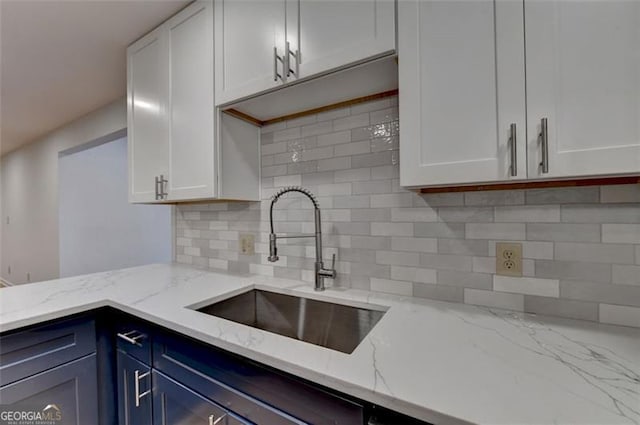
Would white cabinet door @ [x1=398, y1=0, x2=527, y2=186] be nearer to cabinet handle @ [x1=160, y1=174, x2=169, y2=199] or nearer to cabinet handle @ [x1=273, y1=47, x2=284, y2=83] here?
cabinet handle @ [x1=273, y1=47, x2=284, y2=83]

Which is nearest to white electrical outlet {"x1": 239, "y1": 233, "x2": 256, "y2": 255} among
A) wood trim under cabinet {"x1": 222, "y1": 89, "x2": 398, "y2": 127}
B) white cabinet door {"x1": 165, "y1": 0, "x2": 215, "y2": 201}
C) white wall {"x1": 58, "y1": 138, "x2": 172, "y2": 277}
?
white cabinet door {"x1": 165, "y1": 0, "x2": 215, "y2": 201}

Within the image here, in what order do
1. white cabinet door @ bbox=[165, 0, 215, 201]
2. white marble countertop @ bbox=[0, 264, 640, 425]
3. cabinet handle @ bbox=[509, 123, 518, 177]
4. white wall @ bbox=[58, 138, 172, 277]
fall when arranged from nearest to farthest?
white marble countertop @ bbox=[0, 264, 640, 425]
cabinet handle @ bbox=[509, 123, 518, 177]
white cabinet door @ bbox=[165, 0, 215, 201]
white wall @ bbox=[58, 138, 172, 277]

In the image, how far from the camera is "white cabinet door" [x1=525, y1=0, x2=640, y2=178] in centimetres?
65

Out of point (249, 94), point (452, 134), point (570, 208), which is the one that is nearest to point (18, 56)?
point (249, 94)

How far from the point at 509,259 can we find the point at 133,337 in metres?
1.43

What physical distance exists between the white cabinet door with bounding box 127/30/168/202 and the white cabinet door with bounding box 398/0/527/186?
1.34 metres

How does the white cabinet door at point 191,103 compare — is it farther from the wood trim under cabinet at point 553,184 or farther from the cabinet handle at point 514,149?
the cabinet handle at point 514,149

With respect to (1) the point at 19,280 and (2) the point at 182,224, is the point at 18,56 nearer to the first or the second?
(2) the point at 182,224

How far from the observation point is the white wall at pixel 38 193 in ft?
9.59

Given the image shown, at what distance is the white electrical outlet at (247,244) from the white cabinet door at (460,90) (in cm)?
102

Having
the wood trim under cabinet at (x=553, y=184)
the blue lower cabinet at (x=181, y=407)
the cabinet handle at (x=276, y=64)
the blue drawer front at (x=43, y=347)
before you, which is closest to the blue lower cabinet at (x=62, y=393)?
the blue drawer front at (x=43, y=347)

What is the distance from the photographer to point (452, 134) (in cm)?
85

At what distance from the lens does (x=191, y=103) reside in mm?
1462

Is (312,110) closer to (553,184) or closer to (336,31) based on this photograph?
(336,31)
